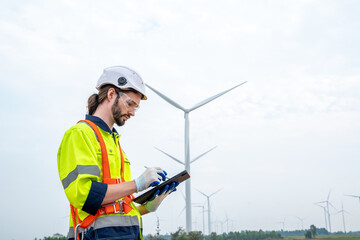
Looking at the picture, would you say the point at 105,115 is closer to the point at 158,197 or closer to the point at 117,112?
the point at 117,112

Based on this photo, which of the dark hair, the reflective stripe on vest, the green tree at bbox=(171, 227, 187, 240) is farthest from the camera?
the green tree at bbox=(171, 227, 187, 240)

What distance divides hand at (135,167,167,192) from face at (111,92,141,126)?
0.65 m

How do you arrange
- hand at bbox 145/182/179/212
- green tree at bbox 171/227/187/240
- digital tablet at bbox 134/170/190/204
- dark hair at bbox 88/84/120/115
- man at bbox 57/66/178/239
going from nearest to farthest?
man at bbox 57/66/178/239 → digital tablet at bbox 134/170/190/204 → hand at bbox 145/182/179/212 → dark hair at bbox 88/84/120/115 → green tree at bbox 171/227/187/240

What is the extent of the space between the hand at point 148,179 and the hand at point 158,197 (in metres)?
0.21

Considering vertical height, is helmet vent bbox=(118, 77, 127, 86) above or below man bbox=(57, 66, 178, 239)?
above

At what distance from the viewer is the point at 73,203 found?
351 centimetres

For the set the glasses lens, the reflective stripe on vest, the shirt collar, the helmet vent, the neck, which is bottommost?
the reflective stripe on vest

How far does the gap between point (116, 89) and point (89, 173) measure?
40.0 inches

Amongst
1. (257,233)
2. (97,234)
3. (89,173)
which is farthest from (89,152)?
(257,233)

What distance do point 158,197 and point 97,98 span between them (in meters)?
1.24

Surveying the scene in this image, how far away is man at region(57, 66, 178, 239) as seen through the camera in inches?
138

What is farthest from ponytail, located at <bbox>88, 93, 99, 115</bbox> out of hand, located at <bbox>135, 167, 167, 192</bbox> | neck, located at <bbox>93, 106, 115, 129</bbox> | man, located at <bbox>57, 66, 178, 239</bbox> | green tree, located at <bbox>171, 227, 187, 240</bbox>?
green tree, located at <bbox>171, 227, 187, 240</bbox>

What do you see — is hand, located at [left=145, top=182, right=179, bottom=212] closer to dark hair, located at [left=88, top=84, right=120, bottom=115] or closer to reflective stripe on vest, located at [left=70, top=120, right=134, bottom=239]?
reflective stripe on vest, located at [left=70, top=120, right=134, bottom=239]

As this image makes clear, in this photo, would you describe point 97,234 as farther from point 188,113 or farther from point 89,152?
point 188,113
